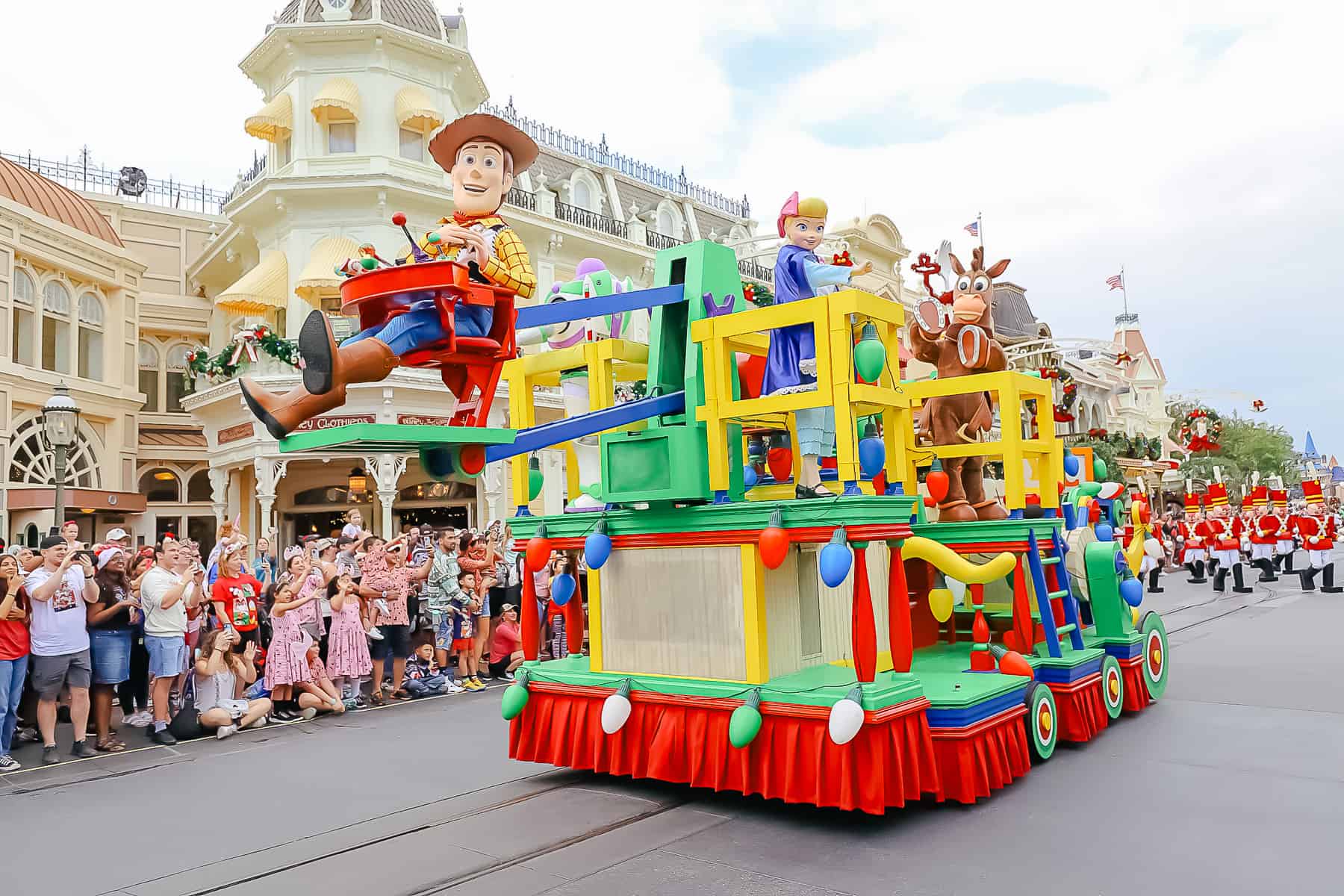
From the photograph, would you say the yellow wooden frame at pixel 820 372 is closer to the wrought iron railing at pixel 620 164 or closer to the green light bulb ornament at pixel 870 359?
the green light bulb ornament at pixel 870 359

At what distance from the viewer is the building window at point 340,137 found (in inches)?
751

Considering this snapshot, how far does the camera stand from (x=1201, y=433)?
998 inches

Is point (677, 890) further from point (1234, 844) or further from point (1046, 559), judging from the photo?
point (1046, 559)

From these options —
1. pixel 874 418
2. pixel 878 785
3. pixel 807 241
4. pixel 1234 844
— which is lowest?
pixel 1234 844

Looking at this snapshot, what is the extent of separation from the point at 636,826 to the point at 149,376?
22208 mm

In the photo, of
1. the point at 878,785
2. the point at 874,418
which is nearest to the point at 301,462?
the point at 874,418

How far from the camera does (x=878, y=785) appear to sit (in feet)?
16.3

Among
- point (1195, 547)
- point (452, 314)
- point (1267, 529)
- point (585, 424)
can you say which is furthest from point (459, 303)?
point (1195, 547)

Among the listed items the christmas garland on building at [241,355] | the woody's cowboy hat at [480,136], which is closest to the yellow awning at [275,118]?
the christmas garland on building at [241,355]

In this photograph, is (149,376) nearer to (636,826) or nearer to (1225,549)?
(636,826)

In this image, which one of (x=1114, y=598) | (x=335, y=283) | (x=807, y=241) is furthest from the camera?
(x=335, y=283)

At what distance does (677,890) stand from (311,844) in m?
2.19

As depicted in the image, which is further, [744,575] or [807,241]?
[807,241]

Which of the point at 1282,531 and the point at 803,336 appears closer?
the point at 803,336
